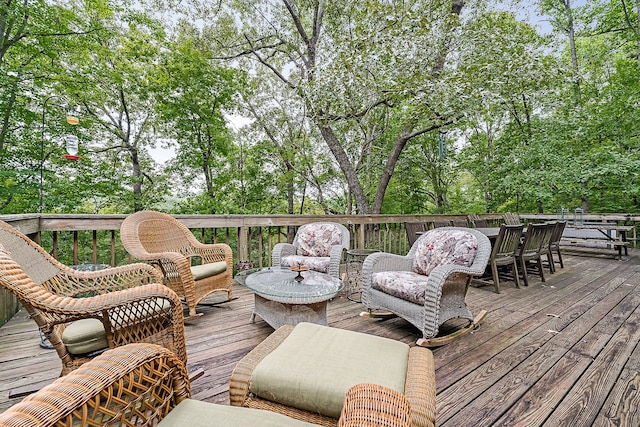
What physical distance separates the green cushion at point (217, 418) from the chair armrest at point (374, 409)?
17 centimetres

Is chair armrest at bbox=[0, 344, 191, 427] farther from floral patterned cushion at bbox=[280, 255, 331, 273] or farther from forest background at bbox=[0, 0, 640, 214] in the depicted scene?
forest background at bbox=[0, 0, 640, 214]

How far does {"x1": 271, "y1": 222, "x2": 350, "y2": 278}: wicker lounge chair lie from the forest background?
306 cm

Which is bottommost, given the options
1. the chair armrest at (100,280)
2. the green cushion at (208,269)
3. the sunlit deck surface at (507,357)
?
the sunlit deck surface at (507,357)

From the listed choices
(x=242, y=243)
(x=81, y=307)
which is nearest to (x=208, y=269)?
(x=242, y=243)

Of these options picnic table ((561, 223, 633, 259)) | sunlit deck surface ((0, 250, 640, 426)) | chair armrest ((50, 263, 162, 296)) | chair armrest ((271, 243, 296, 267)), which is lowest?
sunlit deck surface ((0, 250, 640, 426))

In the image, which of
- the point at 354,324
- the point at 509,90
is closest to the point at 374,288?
the point at 354,324

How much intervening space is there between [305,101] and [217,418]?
683 centimetres

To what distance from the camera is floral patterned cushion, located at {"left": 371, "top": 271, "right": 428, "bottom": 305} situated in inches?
96.9

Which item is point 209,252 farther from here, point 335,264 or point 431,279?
point 431,279

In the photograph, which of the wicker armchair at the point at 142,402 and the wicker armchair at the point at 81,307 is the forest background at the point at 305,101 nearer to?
the wicker armchair at the point at 81,307

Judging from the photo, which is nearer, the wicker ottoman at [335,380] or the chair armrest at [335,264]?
the wicker ottoman at [335,380]

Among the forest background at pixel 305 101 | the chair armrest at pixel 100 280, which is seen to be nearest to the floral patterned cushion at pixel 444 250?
the chair armrest at pixel 100 280

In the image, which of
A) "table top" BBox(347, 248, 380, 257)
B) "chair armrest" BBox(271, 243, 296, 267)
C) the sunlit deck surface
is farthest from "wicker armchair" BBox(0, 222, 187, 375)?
"table top" BBox(347, 248, 380, 257)

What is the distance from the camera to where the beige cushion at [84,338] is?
143 centimetres
